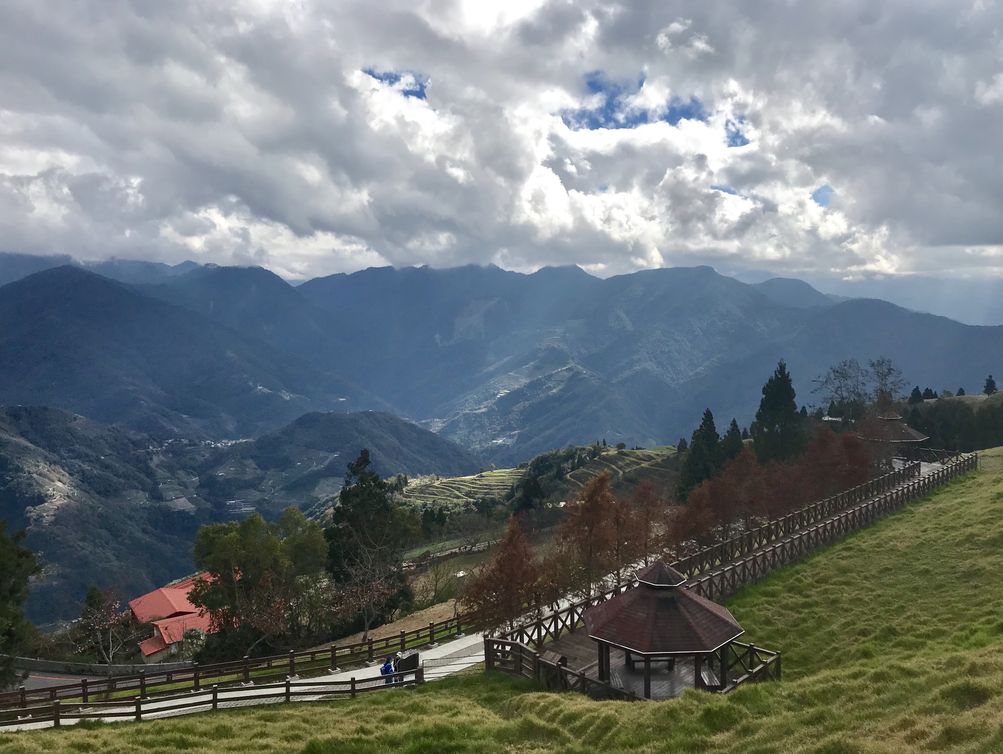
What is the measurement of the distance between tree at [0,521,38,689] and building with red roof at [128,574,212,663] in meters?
14.2

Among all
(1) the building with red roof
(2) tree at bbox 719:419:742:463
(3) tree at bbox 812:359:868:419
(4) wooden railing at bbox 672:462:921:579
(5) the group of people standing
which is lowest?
(1) the building with red roof

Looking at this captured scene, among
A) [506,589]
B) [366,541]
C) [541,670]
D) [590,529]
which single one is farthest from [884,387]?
[541,670]

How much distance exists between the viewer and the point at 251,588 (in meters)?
41.2

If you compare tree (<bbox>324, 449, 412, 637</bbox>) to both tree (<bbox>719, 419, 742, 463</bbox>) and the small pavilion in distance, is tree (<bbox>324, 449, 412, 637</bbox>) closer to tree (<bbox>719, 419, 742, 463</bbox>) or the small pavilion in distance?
the small pavilion in distance

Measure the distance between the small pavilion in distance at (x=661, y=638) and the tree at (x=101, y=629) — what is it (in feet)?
152

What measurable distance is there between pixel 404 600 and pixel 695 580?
1131 inches

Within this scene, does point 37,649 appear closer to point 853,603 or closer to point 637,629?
point 637,629

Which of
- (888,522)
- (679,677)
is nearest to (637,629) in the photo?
(679,677)

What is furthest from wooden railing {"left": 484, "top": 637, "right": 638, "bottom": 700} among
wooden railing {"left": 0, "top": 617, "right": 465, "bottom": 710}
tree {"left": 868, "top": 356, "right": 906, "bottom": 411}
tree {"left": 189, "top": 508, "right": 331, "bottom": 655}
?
tree {"left": 868, "top": 356, "right": 906, "bottom": 411}

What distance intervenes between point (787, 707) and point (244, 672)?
18.4 meters

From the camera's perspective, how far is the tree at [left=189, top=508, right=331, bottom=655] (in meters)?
39.5

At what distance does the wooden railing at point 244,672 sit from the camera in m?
22.5

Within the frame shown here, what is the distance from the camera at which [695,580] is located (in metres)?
28.3

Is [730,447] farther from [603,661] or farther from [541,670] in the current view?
[541,670]
